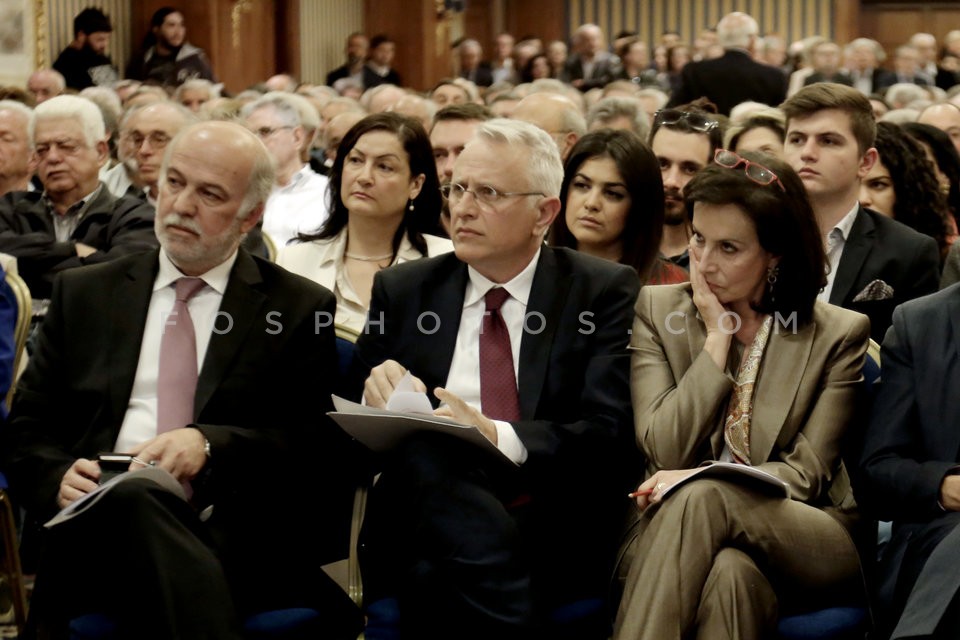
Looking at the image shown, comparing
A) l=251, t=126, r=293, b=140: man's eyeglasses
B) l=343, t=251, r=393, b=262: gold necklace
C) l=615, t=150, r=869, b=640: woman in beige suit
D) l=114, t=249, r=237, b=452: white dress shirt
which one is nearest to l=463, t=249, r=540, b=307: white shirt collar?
l=615, t=150, r=869, b=640: woman in beige suit

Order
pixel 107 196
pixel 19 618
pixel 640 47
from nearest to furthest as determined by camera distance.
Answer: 1. pixel 19 618
2. pixel 107 196
3. pixel 640 47

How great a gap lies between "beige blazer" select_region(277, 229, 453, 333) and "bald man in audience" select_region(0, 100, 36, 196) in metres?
1.58

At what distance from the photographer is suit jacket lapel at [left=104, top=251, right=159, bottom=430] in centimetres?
309

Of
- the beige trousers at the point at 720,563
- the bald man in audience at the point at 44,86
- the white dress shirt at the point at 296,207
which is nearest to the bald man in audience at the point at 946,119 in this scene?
the white dress shirt at the point at 296,207

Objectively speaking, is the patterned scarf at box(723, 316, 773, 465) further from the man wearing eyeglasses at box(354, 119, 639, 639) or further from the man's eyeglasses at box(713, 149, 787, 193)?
the man's eyeglasses at box(713, 149, 787, 193)

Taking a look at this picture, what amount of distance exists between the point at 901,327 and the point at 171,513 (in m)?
1.57

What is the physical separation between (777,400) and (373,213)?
70.7 inches

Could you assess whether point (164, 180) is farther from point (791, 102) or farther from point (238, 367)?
point (791, 102)

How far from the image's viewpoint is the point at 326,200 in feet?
18.2

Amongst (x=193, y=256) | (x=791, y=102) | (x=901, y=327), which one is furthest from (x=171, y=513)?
(x=791, y=102)

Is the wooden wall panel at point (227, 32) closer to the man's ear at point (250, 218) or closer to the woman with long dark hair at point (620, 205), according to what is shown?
the woman with long dark hair at point (620, 205)

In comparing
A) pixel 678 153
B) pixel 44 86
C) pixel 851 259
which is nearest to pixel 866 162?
pixel 851 259

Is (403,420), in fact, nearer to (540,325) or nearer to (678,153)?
(540,325)

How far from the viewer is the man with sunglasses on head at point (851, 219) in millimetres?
4027
